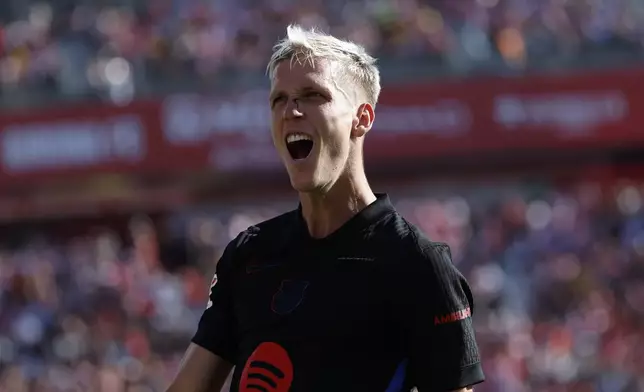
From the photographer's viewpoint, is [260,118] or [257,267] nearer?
[257,267]

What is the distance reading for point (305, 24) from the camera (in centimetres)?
1488

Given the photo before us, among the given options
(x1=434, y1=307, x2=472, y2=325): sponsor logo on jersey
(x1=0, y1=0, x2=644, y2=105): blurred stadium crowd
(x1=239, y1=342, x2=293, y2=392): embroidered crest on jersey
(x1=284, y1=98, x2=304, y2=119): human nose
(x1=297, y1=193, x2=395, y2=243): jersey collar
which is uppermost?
(x1=0, y1=0, x2=644, y2=105): blurred stadium crowd

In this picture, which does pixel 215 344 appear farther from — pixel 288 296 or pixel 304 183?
pixel 304 183

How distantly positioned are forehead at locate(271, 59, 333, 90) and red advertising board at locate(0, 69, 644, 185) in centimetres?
1180

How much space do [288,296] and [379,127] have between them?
12.2 m

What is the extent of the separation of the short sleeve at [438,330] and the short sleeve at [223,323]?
0.48 meters

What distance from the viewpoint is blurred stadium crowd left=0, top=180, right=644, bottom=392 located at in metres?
11.8

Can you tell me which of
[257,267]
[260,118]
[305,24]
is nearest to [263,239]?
[257,267]

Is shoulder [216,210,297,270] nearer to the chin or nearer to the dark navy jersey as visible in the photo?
the dark navy jersey

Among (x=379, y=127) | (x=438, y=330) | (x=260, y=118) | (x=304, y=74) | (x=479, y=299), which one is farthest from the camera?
(x=379, y=127)

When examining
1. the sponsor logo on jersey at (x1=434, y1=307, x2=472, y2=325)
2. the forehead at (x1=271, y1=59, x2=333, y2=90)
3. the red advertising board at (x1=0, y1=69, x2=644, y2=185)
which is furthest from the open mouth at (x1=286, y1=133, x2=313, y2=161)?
the red advertising board at (x1=0, y1=69, x2=644, y2=185)

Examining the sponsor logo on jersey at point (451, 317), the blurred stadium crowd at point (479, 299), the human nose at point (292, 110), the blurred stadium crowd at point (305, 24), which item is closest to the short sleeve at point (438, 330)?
the sponsor logo on jersey at point (451, 317)

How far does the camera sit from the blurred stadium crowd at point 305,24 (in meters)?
14.9

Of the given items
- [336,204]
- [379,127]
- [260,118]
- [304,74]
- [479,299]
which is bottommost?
[336,204]
